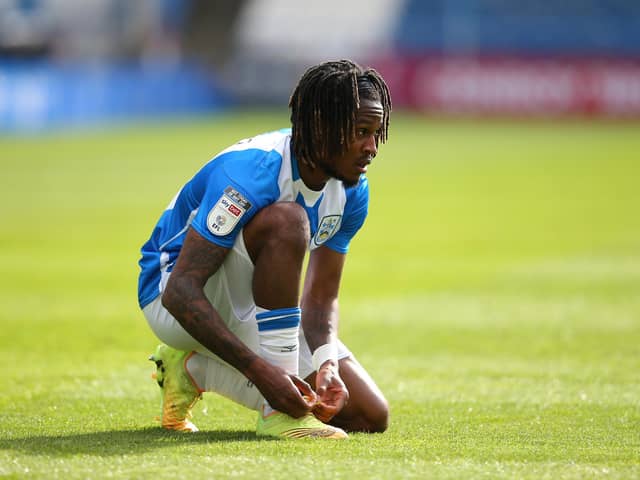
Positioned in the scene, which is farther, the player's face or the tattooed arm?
the player's face

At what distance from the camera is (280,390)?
489 cm

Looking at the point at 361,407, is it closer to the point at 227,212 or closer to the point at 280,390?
the point at 280,390

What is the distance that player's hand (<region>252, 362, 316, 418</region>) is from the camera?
488 centimetres

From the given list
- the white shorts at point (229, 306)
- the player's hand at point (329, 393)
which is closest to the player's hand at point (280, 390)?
the player's hand at point (329, 393)

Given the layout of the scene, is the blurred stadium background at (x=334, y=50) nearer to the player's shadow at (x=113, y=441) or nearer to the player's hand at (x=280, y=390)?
the player's shadow at (x=113, y=441)

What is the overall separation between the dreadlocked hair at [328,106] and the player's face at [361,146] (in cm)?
3

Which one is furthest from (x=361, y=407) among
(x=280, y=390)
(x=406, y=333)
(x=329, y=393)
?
Result: (x=406, y=333)

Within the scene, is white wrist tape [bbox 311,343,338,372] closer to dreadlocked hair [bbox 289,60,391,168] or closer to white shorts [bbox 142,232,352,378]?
white shorts [bbox 142,232,352,378]

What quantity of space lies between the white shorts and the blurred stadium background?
27.0m

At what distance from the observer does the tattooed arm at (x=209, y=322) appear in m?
4.87

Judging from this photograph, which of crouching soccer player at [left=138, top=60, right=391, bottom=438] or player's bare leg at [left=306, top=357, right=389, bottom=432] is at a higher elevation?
crouching soccer player at [left=138, top=60, right=391, bottom=438]

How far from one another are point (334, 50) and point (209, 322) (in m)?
42.7

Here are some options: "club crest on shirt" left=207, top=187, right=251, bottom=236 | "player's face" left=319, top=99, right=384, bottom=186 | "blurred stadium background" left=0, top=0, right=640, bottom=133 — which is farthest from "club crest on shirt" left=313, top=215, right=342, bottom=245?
"blurred stadium background" left=0, top=0, right=640, bottom=133

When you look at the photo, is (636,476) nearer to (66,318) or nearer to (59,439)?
(59,439)
